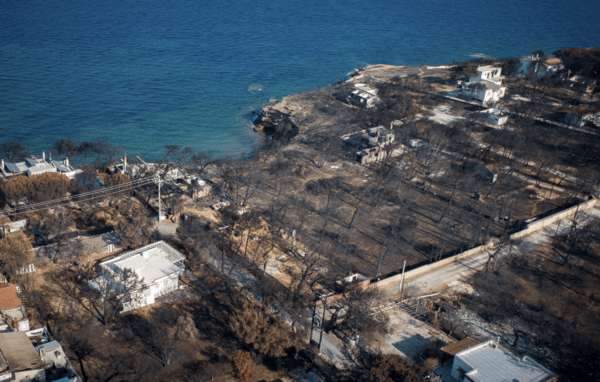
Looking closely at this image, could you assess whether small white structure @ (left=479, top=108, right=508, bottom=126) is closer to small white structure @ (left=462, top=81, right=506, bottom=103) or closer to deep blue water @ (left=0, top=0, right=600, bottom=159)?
small white structure @ (left=462, top=81, right=506, bottom=103)

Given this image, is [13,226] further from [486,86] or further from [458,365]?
[486,86]

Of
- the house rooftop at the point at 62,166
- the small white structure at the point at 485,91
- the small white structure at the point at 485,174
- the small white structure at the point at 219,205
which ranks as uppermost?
the small white structure at the point at 485,91

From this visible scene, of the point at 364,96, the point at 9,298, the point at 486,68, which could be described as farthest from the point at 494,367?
the point at 486,68

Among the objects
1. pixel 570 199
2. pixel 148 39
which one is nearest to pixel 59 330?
pixel 570 199

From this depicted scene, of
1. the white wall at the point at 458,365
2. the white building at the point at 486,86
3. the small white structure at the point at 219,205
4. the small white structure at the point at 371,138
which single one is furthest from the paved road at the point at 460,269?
the white building at the point at 486,86

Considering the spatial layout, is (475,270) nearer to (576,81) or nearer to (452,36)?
(576,81)

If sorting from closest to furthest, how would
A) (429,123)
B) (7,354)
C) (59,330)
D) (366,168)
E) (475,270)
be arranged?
(7,354) → (59,330) → (475,270) → (366,168) → (429,123)

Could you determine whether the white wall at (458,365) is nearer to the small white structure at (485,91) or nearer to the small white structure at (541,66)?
the small white structure at (485,91)
